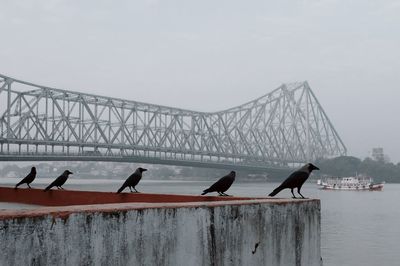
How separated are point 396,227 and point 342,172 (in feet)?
261

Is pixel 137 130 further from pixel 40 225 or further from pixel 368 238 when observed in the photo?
pixel 40 225

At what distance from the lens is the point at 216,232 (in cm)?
498

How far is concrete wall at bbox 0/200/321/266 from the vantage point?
368 centimetres

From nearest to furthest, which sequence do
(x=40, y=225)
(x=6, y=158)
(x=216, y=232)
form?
(x=40, y=225) → (x=216, y=232) → (x=6, y=158)

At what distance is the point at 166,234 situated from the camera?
4.56 meters

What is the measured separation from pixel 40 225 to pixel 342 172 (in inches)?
4196

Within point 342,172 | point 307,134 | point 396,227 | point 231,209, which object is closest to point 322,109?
point 307,134

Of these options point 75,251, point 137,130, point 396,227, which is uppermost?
point 137,130

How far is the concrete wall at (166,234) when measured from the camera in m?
3.68

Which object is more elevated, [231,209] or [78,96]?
[78,96]

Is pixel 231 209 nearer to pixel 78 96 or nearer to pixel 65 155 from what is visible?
pixel 65 155

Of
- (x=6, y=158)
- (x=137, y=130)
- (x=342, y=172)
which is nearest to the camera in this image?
(x=6, y=158)

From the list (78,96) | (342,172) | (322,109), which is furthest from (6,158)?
(322,109)

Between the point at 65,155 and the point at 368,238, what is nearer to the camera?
the point at 368,238
